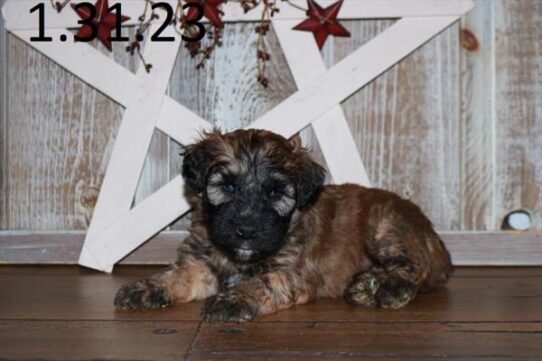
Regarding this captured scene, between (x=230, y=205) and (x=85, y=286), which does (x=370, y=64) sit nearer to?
(x=230, y=205)

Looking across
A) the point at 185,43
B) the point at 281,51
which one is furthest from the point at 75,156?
the point at 281,51

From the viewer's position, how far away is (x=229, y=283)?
4.02 meters

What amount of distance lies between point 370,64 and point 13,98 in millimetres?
2040

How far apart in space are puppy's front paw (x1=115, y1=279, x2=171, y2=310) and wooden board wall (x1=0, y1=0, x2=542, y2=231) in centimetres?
138

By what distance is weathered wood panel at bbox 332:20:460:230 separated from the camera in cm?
501

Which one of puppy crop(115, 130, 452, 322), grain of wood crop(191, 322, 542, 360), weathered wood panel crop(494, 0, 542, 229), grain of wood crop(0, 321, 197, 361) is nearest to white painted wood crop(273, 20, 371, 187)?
puppy crop(115, 130, 452, 322)

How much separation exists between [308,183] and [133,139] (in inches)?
54.3

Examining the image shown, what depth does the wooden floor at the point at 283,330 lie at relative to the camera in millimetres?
2959

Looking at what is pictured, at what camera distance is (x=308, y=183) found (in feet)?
12.9

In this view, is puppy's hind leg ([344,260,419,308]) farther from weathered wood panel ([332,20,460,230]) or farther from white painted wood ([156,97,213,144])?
white painted wood ([156,97,213,144])

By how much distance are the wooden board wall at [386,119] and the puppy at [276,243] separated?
28.5 inches

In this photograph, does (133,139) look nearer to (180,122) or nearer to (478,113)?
(180,122)

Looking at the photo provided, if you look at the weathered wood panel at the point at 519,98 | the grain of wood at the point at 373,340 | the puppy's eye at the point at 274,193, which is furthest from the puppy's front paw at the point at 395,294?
the weathered wood panel at the point at 519,98

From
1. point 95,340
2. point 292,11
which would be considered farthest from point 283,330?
point 292,11
